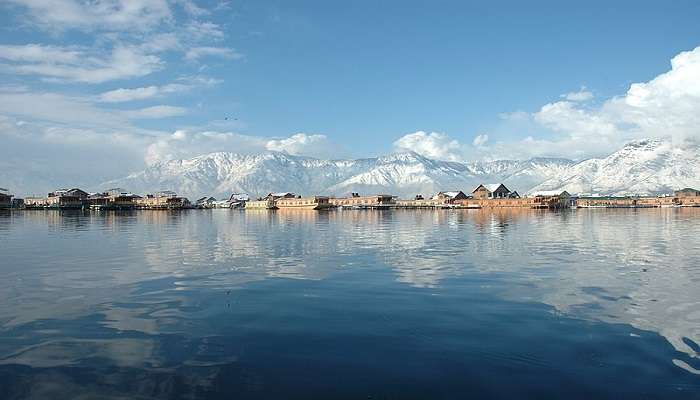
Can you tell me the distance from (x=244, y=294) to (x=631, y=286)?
59.2ft

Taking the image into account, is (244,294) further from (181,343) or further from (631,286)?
(631,286)

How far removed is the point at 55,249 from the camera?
43.5 meters

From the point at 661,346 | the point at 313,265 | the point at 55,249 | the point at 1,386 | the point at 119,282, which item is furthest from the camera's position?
the point at 55,249

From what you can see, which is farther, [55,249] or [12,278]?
[55,249]

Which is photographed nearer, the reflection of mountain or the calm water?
the calm water

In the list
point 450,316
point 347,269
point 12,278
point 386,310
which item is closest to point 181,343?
point 386,310

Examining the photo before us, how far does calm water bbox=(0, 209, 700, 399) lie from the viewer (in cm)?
1181

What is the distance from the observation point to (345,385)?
1172 centimetres

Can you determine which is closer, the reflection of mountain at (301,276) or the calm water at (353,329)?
the calm water at (353,329)

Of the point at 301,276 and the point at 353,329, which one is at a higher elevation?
the point at 301,276

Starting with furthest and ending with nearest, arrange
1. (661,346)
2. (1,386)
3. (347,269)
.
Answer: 1. (347,269)
2. (661,346)
3. (1,386)

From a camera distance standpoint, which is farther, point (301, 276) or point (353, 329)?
point (301, 276)

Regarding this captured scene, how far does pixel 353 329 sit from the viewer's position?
1664cm

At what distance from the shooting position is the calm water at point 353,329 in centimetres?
1181
